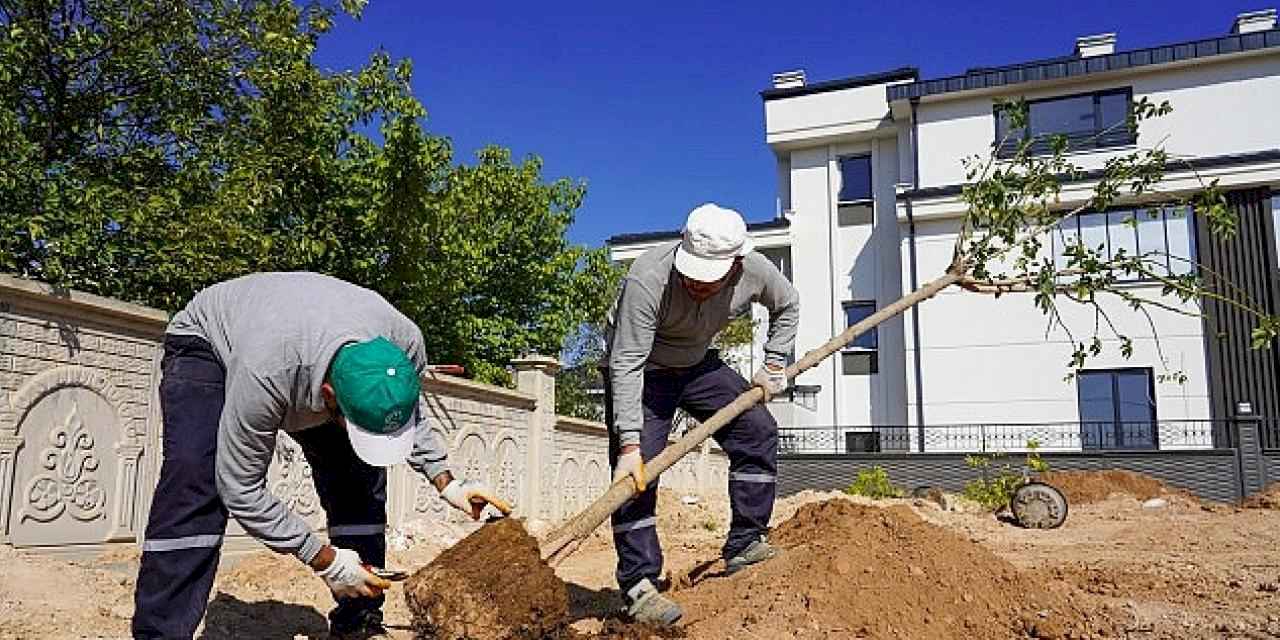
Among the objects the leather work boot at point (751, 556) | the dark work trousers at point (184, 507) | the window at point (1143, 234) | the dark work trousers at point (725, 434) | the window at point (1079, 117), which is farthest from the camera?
the window at point (1079, 117)

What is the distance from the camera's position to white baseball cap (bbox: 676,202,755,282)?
367 cm

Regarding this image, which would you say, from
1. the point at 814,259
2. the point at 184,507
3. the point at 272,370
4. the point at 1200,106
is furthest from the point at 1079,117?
the point at 184,507

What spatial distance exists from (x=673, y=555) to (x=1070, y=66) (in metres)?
16.7

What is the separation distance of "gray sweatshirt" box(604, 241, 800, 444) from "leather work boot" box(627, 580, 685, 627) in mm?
623

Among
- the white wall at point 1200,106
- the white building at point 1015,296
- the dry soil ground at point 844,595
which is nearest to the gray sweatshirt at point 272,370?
the dry soil ground at point 844,595

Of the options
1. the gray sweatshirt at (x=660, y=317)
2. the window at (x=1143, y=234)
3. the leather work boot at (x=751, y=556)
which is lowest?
the leather work boot at (x=751, y=556)

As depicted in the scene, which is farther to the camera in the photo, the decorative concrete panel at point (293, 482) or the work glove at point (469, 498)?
the decorative concrete panel at point (293, 482)

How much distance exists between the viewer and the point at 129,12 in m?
6.81

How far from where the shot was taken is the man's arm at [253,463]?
2.66 m

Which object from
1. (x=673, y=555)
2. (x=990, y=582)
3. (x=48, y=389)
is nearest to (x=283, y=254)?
(x=48, y=389)

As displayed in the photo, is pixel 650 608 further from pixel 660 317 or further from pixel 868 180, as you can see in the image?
pixel 868 180

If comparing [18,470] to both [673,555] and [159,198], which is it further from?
[673,555]

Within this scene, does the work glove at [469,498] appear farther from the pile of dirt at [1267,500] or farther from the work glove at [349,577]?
the pile of dirt at [1267,500]

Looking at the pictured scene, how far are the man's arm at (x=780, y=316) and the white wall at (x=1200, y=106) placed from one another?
1660 cm
